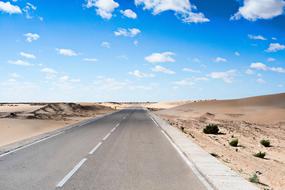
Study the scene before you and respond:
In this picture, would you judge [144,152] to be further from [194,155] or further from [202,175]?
[202,175]

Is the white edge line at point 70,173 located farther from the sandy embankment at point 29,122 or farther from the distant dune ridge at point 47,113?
the distant dune ridge at point 47,113

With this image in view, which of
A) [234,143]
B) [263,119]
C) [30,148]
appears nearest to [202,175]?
[30,148]

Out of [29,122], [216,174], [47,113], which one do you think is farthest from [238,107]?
[216,174]

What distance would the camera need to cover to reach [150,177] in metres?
10.4

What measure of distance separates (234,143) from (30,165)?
48.5 ft

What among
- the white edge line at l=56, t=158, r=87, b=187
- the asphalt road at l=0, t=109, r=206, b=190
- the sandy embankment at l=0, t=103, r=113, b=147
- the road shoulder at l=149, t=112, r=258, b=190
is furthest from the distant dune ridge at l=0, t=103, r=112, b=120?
the road shoulder at l=149, t=112, r=258, b=190

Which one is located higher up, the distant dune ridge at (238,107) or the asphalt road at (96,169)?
the distant dune ridge at (238,107)

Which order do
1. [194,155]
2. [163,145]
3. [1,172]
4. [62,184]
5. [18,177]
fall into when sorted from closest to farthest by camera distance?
[62,184] → [18,177] → [1,172] → [194,155] → [163,145]

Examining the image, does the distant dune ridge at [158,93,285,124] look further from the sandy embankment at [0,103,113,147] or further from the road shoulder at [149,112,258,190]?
the road shoulder at [149,112,258,190]

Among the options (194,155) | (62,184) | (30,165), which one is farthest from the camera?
(194,155)

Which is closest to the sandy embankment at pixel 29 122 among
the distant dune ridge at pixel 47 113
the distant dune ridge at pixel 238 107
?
the distant dune ridge at pixel 47 113

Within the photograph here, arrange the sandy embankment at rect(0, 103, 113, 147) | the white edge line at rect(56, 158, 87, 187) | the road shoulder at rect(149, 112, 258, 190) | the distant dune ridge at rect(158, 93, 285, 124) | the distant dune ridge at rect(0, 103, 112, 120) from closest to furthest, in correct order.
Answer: the road shoulder at rect(149, 112, 258, 190)
the white edge line at rect(56, 158, 87, 187)
the sandy embankment at rect(0, 103, 113, 147)
the distant dune ridge at rect(0, 103, 112, 120)
the distant dune ridge at rect(158, 93, 285, 124)

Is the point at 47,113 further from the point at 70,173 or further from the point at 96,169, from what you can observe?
the point at 70,173

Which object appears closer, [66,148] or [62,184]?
[62,184]
